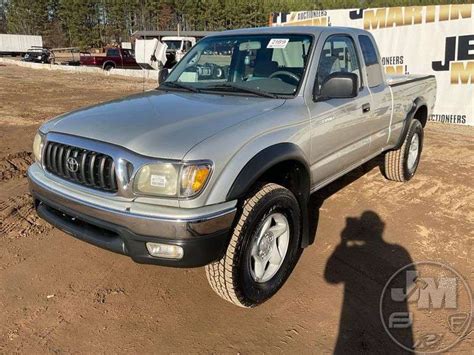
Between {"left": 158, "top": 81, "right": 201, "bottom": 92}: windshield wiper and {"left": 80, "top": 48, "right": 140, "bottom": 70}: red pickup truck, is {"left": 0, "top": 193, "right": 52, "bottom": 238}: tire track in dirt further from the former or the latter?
{"left": 80, "top": 48, "right": 140, "bottom": 70}: red pickup truck

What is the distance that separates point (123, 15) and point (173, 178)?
3174 inches

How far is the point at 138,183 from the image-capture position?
8.21 ft

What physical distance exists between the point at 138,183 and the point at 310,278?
5.37 ft

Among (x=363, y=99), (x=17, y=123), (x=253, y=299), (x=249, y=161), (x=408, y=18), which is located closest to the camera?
(x=249, y=161)

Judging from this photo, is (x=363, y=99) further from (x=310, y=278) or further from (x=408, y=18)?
(x=408, y=18)

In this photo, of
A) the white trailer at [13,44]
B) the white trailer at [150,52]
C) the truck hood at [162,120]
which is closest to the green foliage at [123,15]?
the white trailer at [13,44]

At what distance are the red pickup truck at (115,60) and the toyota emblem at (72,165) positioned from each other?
25966 millimetres

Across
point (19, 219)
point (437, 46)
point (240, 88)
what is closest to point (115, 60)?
point (437, 46)

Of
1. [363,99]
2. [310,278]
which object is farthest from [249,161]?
[363,99]

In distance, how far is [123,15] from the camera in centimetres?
7544

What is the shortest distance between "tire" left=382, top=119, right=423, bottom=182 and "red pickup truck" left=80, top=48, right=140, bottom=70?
79.4 feet

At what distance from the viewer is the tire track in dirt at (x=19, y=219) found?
3.97 m

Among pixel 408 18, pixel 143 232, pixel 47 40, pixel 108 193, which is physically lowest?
pixel 143 232

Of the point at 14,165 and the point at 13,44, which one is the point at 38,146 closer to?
the point at 14,165
